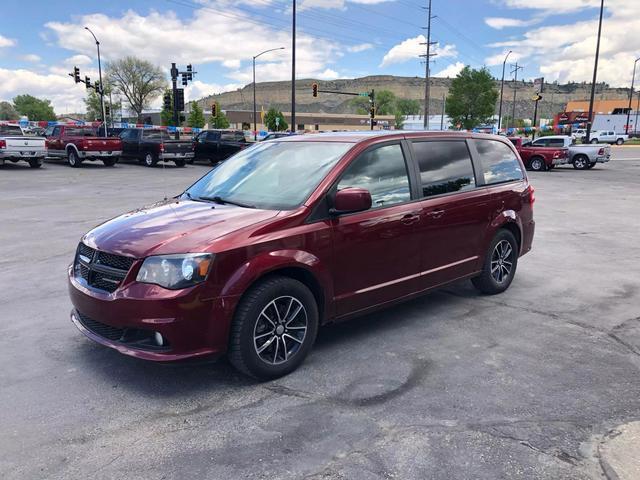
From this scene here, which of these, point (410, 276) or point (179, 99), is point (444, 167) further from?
point (179, 99)

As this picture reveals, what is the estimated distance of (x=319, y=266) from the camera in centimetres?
409

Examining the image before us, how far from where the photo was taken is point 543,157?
2730 centimetres

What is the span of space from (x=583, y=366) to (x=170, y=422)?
10.4 ft

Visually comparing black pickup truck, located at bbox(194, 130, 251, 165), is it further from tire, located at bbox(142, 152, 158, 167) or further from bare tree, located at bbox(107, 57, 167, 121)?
bare tree, located at bbox(107, 57, 167, 121)

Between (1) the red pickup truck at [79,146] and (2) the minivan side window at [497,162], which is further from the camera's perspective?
(1) the red pickup truck at [79,146]

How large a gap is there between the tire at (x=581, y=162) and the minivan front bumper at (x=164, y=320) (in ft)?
96.2

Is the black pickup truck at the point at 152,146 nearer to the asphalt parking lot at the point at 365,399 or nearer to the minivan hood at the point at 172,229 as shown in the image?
the asphalt parking lot at the point at 365,399

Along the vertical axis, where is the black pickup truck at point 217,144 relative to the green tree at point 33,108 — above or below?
below

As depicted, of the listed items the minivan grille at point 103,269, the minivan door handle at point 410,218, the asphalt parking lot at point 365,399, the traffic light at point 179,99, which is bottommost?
the asphalt parking lot at point 365,399

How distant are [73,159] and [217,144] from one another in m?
6.80

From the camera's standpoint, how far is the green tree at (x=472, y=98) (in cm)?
7819

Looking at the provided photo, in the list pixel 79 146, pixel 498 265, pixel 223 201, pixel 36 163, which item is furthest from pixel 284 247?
pixel 36 163

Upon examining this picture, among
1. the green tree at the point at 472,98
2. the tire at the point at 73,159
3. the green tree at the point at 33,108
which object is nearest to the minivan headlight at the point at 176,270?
the tire at the point at 73,159

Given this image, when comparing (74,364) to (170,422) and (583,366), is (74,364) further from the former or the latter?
(583,366)
